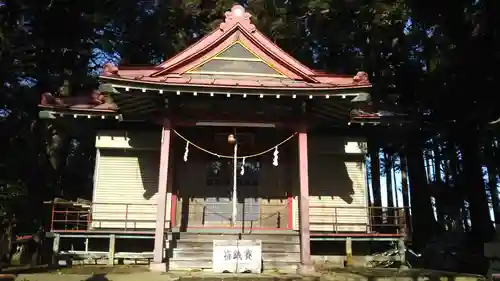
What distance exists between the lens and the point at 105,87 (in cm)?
1119

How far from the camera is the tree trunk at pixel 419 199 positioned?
21.3 metres

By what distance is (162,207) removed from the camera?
11320 mm

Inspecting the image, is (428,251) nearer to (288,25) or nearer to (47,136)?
(288,25)

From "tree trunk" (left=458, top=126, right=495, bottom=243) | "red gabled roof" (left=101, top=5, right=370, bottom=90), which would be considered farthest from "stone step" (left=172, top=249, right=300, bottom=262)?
"tree trunk" (left=458, top=126, right=495, bottom=243)

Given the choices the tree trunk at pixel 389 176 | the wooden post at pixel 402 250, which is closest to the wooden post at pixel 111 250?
the wooden post at pixel 402 250

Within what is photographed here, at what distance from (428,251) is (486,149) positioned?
5.83 m

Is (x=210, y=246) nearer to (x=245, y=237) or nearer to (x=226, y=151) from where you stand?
(x=245, y=237)

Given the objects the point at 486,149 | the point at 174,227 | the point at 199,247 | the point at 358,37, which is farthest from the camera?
the point at 358,37

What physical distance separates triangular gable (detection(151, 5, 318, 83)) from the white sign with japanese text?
4899mm

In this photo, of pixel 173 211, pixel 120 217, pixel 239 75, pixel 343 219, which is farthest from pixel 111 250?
pixel 343 219

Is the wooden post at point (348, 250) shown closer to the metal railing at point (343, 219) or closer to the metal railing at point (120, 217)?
the metal railing at point (343, 219)

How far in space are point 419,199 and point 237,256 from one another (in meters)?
13.4

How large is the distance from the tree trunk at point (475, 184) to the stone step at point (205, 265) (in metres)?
8.98

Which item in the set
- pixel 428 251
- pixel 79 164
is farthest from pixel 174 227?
pixel 79 164
